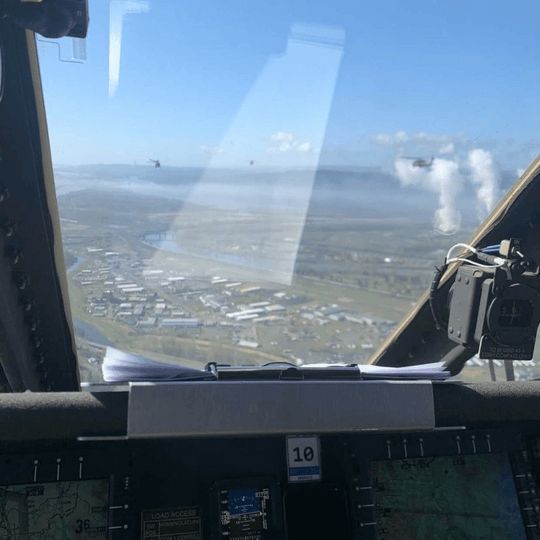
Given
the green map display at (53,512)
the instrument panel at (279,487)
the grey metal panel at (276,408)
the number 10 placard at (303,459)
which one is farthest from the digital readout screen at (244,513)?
the green map display at (53,512)

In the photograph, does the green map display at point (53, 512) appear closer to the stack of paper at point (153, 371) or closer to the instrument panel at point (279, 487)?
the instrument panel at point (279, 487)

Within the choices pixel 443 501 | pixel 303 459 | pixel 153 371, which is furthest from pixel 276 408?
pixel 443 501

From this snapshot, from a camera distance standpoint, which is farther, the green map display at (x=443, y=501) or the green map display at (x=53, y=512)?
the green map display at (x=443, y=501)

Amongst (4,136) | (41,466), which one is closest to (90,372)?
(41,466)

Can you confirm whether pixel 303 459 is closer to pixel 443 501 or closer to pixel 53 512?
pixel 443 501

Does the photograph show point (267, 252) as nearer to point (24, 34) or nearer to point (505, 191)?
point (505, 191)

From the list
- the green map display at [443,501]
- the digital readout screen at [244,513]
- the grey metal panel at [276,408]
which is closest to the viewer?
the grey metal panel at [276,408]

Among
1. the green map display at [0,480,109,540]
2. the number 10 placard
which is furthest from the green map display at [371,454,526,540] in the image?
the green map display at [0,480,109,540]

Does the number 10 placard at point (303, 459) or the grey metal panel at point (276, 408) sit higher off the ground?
the grey metal panel at point (276, 408)
